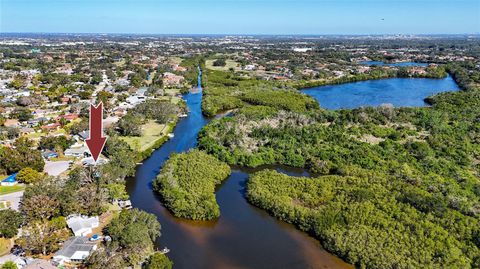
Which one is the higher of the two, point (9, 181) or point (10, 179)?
point (10, 179)

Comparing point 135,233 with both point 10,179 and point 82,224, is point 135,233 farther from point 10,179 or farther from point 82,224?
point 10,179

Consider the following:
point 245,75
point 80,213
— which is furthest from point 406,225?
point 245,75

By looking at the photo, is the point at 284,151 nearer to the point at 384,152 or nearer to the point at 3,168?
the point at 384,152

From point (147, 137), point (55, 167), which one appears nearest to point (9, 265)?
point (55, 167)

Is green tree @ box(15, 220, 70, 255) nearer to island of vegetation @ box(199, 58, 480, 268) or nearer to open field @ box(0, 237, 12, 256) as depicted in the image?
open field @ box(0, 237, 12, 256)

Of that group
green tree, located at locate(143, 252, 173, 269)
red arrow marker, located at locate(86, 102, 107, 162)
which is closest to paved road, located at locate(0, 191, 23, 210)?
green tree, located at locate(143, 252, 173, 269)
